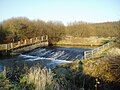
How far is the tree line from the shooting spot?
3918cm

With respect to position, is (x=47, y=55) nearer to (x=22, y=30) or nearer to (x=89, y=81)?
(x=22, y=30)

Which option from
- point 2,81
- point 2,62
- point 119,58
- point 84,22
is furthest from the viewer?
point 84,22

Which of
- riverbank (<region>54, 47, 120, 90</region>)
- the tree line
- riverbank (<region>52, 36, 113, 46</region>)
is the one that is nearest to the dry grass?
riverbank (<region>54, 47, 120, 90</region>)

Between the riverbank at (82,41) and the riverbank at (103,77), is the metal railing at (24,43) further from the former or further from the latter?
the riverbank at (103,77)

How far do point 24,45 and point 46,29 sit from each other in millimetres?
10578

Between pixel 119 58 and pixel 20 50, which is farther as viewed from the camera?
pixel 20 50

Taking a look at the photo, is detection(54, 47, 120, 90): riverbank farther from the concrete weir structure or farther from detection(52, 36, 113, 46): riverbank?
detection(52, 36, 113, 46): riverbank

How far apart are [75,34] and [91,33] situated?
3.35 m

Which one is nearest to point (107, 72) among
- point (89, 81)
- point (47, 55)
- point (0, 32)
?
point (89, 81)

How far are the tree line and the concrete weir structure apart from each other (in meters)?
1.52

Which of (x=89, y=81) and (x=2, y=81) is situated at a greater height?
(x=2, y=81)

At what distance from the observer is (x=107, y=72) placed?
36.5 feet

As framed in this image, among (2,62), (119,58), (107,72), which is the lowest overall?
(2,62)

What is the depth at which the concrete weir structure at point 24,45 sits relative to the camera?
109ft
